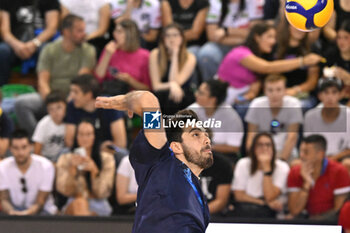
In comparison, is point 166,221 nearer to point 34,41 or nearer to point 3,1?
point 34,41

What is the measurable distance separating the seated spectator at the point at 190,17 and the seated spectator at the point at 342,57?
1468 millimetres

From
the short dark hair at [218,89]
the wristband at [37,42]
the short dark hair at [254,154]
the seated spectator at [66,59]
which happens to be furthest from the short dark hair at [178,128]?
the wristband at [37,42]

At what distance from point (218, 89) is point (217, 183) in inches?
39.8

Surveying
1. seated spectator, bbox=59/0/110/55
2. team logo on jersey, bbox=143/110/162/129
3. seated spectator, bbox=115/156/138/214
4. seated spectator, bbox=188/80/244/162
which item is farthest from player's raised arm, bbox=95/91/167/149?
seated spectator, bbox=59/0/110/55

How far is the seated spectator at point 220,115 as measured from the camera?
5.69 metres

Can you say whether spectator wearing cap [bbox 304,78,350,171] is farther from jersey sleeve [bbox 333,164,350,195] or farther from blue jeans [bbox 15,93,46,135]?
blue jeans [bbox 15,93,46,135]

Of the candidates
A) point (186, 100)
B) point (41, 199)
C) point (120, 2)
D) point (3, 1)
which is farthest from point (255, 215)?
point (3, 1)

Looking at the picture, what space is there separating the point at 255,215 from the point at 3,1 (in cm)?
411

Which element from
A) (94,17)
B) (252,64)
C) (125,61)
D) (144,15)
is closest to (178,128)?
(252,64)

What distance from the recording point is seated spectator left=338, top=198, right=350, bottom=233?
512 centimetres

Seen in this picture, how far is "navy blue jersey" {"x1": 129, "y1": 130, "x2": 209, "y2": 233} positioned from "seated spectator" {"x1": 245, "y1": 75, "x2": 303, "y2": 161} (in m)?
2.26

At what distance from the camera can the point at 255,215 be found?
576 centimetres

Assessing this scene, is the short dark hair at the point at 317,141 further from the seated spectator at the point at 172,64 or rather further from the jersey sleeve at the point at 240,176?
the seated spectator at the point at 172,64

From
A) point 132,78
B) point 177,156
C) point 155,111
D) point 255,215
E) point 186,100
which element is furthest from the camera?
point 132,78
